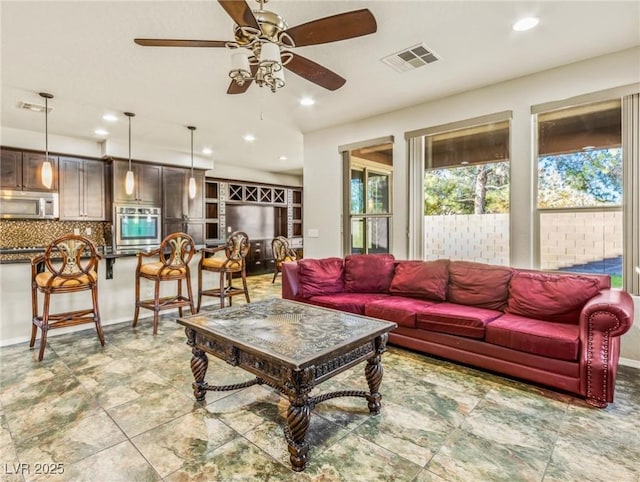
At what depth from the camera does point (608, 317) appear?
2209 mm

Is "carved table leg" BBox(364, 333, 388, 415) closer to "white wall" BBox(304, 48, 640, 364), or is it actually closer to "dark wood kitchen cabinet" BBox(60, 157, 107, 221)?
"white wall" BBox(304, 48, 640, 364)

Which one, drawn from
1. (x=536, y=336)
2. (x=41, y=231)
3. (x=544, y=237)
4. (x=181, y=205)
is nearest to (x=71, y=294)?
(x=41, y=231)

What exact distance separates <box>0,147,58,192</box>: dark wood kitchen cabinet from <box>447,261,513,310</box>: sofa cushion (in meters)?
5.99

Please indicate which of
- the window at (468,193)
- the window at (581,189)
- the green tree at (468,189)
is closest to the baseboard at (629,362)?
the window at (581,189)

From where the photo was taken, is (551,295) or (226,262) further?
(226,262)

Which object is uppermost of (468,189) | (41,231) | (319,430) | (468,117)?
(468,117)

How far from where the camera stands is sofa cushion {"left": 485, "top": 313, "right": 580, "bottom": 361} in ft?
7.69

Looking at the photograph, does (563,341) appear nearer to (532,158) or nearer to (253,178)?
(532,158)

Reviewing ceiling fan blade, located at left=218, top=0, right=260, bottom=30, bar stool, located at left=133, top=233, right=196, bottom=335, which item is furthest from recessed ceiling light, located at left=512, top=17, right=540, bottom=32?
bar stool, located at left=133, top=233, right=196, bottom=335

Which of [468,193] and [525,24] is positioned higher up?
[525,24]

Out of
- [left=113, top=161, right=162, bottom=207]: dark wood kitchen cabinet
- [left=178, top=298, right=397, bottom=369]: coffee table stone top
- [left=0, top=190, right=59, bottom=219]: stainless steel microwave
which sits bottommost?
[left=178, top=298, right=397, bottom=369]: coffee table stone top

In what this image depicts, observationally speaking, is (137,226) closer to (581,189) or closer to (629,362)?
(581,189)

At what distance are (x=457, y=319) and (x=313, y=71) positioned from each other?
2293 millimetres

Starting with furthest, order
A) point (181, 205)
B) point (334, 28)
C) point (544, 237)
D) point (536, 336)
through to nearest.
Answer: point (181, 205)
point (544, 237)
point (536, 336)
point (334, 28)
